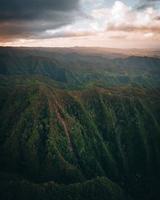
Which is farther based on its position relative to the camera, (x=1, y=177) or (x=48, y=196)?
(x=1, y=177)

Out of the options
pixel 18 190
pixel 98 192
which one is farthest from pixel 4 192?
pixel 98 192

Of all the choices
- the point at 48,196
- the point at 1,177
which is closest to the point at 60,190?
the point at 48,196

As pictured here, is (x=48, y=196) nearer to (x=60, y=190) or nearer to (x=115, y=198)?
(x=60, y=190)

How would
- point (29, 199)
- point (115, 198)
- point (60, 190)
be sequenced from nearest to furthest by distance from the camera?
point (29, 199), point (60, 190), point (115, 198)

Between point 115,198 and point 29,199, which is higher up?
point 29,199

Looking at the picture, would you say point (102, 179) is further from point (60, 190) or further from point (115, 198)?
point (60, 190)

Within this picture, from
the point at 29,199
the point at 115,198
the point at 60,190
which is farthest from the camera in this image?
the point at 115,198

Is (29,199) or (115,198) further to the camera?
(115,198)

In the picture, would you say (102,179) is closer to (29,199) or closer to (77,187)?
(77,187)

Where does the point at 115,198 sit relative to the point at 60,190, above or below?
below
